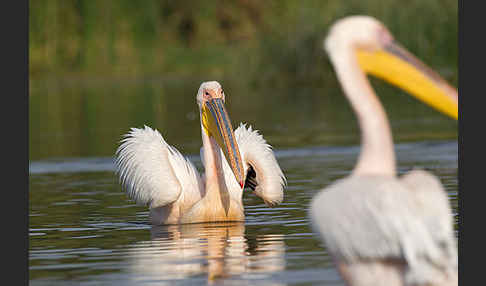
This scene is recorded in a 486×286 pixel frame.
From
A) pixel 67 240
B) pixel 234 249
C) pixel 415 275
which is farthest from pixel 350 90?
pixel 67 240

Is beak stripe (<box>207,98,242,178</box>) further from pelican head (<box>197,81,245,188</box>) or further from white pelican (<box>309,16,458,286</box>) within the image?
white pelican (<box>309,16,458,286</box>)

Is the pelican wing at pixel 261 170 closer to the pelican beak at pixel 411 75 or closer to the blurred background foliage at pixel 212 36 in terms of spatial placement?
the pelican beak at pixel 411 75

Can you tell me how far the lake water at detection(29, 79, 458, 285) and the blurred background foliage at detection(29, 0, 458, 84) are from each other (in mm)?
1100

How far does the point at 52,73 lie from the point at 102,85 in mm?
1948

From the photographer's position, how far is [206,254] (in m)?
8.47

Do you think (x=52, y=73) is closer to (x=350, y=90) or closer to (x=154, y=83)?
(x=154, y=83)

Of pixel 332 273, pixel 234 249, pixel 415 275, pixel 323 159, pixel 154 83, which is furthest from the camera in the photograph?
pixel 154 83

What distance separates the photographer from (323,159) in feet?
47.2

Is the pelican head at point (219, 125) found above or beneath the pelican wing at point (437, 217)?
above

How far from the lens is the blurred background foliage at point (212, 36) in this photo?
82.2 ft

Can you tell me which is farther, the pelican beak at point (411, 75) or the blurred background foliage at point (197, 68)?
the blurred background foliage at point (197, 68)

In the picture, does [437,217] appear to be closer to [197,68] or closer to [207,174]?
[207,174]

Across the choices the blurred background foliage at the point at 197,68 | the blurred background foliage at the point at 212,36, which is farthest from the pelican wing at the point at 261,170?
the blurred background foliage at the point at 212,36

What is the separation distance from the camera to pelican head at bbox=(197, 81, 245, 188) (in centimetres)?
981
